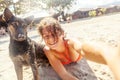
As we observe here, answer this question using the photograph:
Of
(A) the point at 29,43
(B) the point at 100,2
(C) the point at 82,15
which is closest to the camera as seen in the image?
(A) the point at 29,43

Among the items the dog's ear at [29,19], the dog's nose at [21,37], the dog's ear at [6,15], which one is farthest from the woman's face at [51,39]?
the dog's ear at [6,15]

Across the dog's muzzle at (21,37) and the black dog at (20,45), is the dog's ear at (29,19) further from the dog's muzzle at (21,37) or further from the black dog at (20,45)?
the dog's muzzle at (21,37)

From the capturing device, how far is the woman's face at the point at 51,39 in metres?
4.15

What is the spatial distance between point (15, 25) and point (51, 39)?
2.92 feet

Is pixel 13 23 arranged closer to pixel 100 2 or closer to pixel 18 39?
pixel 18 39

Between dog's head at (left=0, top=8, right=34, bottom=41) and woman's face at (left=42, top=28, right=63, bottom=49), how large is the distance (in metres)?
0.52

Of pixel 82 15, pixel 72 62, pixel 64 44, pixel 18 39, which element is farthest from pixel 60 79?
pixel 82 15

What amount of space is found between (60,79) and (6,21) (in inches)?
60.5

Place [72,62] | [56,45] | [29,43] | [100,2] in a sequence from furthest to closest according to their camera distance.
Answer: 1. [100,2]
2. [72,62]
3. [29,43]
4. [56,45]

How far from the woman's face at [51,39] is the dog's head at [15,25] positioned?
516 millimetres

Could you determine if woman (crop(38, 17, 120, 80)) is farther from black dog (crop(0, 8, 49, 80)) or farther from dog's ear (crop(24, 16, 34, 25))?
dog's ear (crop(24, 16, 34, 25))

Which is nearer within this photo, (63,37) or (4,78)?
(63,37)

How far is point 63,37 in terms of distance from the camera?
459 cm

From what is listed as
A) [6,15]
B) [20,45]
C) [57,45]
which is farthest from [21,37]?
[57,45]
